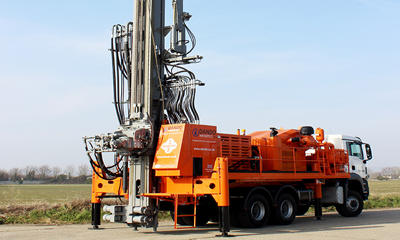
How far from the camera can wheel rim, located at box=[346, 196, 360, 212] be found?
17016mm

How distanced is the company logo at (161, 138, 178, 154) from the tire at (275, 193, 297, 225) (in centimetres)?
430

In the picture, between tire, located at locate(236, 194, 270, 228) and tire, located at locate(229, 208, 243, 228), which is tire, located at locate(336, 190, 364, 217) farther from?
tire, located at locate(229, 208, 243, 228)

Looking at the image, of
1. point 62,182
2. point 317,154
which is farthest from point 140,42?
point 62,182

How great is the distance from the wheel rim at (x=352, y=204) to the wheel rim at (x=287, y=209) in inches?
169

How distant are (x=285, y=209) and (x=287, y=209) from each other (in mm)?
87

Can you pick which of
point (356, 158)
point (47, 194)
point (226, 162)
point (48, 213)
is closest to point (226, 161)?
point (226, 162)

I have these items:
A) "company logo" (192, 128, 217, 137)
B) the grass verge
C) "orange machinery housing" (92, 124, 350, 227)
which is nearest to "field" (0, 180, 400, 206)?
the grass verge

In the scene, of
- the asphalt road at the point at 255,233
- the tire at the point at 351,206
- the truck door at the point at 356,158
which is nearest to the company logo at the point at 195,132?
the asphalt road at the point at 255,233

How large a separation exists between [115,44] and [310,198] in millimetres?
8890

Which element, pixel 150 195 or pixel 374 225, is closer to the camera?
pixel 150 195

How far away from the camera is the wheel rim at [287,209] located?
13.9m

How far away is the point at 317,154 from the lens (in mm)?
15445

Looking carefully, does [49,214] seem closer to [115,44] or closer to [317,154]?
[115,44]

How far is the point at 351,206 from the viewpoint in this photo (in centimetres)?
1712
